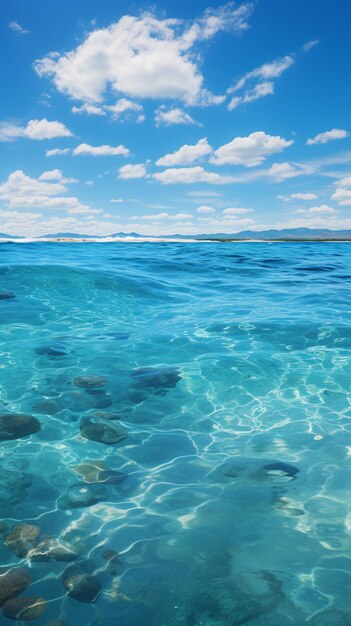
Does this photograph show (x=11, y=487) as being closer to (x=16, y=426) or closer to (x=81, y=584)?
(x=16, y=426)

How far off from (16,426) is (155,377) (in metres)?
2.50

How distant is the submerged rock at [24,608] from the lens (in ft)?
8.47

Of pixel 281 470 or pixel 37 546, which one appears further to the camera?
pixel 281 470

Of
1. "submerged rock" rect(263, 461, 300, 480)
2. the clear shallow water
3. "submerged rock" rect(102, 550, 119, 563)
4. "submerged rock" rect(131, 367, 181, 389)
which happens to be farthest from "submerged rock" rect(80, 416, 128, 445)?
"submerged rock" rect(263, 461, 300, 480)

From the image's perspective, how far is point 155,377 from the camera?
6.82 m

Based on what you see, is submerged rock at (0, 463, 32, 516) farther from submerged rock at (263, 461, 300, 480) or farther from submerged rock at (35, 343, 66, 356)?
submerged rock at (35, 343, 66, 356)

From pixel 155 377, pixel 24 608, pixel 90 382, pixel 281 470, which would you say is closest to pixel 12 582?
pixel 24 608

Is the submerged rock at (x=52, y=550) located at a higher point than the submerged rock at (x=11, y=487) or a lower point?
lower

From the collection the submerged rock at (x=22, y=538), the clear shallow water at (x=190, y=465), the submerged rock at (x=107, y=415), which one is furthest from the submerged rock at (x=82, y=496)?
the submerged rock at (x=107, y=415)

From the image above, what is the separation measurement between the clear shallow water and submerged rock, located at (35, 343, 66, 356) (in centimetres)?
7

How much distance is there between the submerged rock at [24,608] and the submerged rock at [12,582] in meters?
0.05

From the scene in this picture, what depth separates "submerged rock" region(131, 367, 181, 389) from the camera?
6598 millimetres

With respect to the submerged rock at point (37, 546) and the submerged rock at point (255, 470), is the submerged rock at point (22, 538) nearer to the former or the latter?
the submerged rock at point (37, 546)

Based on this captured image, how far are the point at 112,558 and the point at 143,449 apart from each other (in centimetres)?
169
